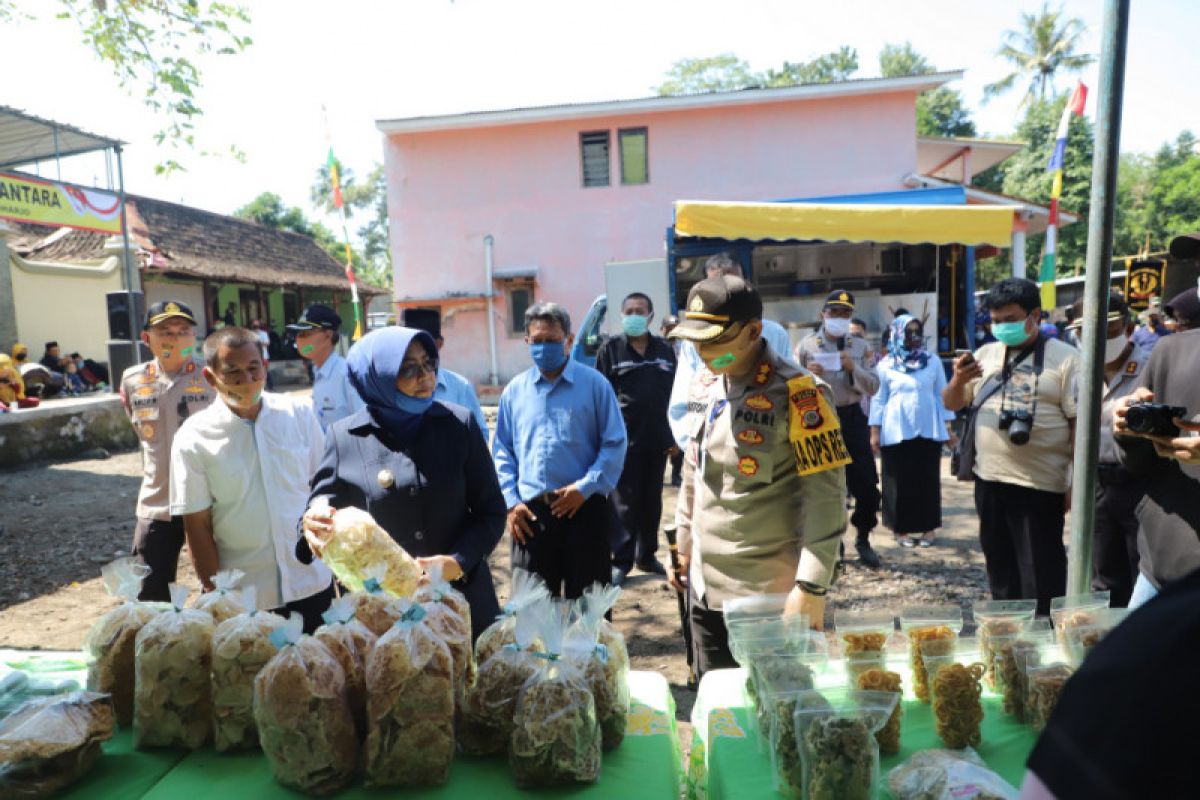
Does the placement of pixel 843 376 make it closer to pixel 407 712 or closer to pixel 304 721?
pixel 407 712

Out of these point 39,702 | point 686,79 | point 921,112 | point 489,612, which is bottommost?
point 489,612

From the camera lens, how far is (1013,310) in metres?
3.60

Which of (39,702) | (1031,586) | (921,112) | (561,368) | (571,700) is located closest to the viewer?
(571,700)

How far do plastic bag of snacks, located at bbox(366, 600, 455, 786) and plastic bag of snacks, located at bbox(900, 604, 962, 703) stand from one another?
43.1 inches

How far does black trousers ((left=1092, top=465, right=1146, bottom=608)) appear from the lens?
3617 millimetres

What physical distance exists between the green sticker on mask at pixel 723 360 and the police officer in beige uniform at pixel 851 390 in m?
3.65

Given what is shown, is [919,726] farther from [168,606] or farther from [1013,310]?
[1013,310]

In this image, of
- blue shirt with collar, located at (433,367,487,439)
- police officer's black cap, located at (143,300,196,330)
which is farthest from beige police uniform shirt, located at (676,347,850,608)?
police officer's black cap, located at (143,300,196,330)

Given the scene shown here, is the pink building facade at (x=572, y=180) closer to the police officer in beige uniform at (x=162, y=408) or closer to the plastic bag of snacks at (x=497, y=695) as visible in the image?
the police officer in beige uniform at (x=162, y=408)

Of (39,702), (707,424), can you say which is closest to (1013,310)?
(707,424)

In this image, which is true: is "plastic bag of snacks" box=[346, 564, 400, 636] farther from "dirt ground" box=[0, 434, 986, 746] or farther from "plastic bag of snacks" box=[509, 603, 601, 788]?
"dirt ground" box=[0, 434, 986, 746]

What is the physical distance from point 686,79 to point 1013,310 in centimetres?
3832

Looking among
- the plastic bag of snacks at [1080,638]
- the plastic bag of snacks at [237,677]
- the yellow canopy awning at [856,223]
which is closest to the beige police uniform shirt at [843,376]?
the yellow canopy awning at [856,223]

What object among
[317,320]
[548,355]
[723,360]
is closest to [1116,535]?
[723,360]
